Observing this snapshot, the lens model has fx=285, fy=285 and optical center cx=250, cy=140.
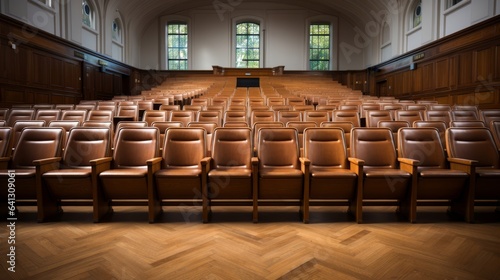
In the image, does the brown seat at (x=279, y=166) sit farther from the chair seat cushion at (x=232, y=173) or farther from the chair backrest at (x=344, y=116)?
the chair backrest at (x=344, y=116)

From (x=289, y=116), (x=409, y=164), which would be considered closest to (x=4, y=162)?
(x=289, y=116)

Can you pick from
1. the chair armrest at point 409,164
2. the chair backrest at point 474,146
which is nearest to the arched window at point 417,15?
the chair backrest at point 474,146

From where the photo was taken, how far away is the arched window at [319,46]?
10211 mm

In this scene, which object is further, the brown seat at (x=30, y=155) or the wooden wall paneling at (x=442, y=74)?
the wooden wall paneling at (x=442, y=74)

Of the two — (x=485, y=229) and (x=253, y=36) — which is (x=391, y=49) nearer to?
(x=253, y=36)

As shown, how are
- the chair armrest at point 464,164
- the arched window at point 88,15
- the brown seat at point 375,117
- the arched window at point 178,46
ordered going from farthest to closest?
1. the arched window at point 178,46
2. the arched window at point 88,15
3. the brown seat at point 375,117
4. the chair armrest at point 464,164

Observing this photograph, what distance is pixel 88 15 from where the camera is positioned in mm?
6875

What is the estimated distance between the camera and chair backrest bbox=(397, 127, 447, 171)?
183cm

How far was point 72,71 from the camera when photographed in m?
5.89

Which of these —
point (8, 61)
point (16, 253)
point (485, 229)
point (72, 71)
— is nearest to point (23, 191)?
point (16, 253)

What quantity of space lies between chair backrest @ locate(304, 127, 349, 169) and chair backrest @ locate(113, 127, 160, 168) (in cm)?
100

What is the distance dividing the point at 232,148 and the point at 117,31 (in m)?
8.24

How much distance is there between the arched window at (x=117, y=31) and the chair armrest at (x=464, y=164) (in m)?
8.66

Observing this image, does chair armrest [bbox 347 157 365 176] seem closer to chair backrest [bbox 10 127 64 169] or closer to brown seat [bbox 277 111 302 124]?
brown seat [bbox 277 111 302 124]
